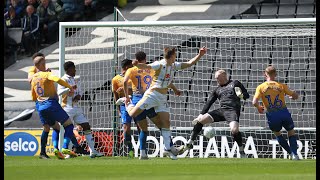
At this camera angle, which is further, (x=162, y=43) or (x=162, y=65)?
(x=162, y=43)

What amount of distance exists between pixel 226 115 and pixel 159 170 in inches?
166

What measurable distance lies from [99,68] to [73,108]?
3.08 meters

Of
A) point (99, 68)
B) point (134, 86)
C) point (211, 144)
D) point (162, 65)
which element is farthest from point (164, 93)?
point (99, 68)

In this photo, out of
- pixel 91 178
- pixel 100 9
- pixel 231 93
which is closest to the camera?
pixel 91 178

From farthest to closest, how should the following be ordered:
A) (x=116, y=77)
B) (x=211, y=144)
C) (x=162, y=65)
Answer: (x=211, y=144) < (x=116, y=77) < (x=162, y=65)

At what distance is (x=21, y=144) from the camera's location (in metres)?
20.4

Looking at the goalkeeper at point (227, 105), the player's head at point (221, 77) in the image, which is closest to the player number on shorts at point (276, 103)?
the goalkeeper at point (227, 105)

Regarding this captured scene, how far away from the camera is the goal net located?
18.4 m

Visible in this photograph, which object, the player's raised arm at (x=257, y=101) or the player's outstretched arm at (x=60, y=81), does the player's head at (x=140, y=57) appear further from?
the player's raised arm at (x=257, y=101)

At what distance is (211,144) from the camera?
18.7m

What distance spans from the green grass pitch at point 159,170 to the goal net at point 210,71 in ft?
13.1

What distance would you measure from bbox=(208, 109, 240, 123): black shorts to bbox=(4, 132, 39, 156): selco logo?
5.07 m

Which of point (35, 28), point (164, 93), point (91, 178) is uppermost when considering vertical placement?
point (35, 28)

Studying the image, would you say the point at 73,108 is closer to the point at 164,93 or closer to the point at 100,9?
the point at 164,93
